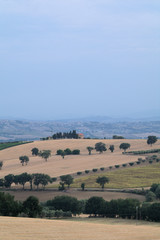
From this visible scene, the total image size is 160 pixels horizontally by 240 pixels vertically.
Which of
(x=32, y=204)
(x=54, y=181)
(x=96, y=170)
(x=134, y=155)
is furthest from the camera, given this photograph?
(x=134, y=155)

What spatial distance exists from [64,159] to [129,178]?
3625cm

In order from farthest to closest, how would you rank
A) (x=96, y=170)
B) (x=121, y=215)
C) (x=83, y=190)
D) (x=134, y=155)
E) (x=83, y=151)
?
(x=83, y=151), (x=134, y=155), (x=96, y=170), (x=83, y=190), (x=121, y=215)

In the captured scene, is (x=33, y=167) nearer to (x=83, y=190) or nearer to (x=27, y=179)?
(x=27, y=179)

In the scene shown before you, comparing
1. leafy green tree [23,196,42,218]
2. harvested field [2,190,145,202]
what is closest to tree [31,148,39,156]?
harvested field [2,190,145,202]

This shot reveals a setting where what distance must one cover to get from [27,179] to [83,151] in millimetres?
52396

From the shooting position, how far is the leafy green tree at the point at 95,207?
66562 millimetres

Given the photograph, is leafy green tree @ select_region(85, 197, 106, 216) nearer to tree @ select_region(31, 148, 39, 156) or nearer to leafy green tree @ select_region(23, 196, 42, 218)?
leafy green tree @ select_region(23, 196, 42, 218)

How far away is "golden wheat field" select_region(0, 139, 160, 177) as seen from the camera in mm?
117875

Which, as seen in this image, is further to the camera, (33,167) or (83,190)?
(33,167)

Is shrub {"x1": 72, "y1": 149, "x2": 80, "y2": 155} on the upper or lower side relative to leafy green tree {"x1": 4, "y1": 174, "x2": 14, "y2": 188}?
upper

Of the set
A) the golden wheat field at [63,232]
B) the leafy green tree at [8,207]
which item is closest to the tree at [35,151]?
the leafy green tree at [8,207]

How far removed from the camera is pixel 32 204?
5706 centimetres

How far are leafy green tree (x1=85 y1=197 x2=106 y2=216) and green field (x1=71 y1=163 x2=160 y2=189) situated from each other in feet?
82.8

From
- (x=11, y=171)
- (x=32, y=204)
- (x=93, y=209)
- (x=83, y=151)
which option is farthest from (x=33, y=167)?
(x=32, y=204)
